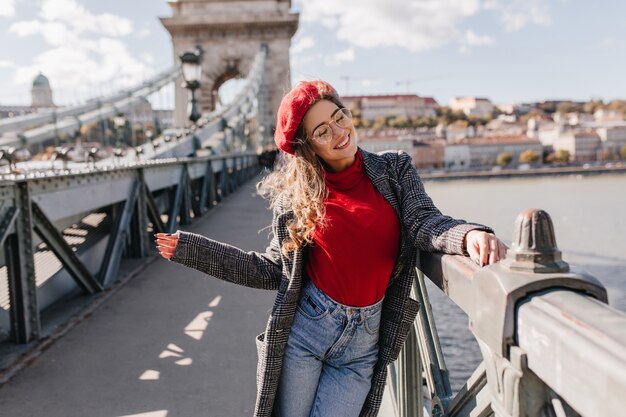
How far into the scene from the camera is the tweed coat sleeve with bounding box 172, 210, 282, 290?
147cm

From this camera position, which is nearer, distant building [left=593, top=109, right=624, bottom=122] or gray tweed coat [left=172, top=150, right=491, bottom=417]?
gray tweed coat [left=172, top=150, right=491, bottom=417]

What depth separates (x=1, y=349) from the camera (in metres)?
2.61

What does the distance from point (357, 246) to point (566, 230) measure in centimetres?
2414

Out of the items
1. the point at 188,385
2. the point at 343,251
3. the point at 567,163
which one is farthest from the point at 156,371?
the point at 567,163

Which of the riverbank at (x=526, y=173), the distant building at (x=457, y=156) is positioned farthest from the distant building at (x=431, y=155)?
the riverbank at (x=526, y=173)

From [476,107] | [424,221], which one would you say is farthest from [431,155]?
[424,221]

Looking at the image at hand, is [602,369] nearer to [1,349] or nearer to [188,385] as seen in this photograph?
[188,385]

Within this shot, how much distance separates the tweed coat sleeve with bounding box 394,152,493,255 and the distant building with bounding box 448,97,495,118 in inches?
4627

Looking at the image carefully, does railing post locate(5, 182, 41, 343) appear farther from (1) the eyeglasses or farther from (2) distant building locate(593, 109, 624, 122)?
(2) distant building locate(593, 109, 624, 122)

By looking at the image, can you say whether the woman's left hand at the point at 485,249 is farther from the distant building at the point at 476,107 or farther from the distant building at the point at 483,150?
the distant building at the point at 476,107

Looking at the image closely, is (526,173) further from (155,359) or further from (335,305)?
(335,305)

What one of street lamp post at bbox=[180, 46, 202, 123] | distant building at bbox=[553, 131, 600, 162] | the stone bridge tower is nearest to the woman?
street lamp post at bbox=[180, 46, 202, 123]

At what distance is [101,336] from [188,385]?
0.77 m

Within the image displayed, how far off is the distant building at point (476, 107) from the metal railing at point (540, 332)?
387 feet
